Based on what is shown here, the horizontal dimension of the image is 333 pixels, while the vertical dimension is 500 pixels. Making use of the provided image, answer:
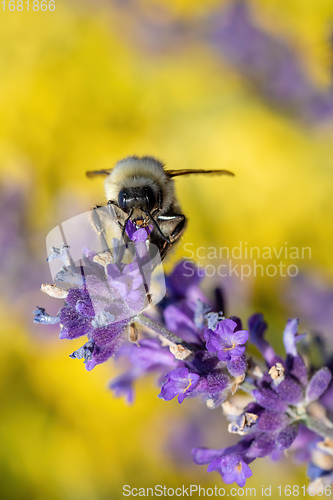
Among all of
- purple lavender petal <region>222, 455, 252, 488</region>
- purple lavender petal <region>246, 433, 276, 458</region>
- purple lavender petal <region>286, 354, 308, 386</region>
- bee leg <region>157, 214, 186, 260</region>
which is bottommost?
purple lavender petal <region>222, 455, 252, 488</region>

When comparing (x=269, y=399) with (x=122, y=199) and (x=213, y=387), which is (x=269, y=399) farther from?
(x=122, y=199)

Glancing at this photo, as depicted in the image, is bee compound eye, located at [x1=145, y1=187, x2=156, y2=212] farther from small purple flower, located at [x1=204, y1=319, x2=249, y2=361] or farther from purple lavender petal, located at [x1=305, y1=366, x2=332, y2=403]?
purple lavender petal, located at [x1=305, y1=366, x2=332, y2=403]

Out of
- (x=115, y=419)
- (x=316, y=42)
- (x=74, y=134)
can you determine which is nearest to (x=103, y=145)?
(x=74, y=134)

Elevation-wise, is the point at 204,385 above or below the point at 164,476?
above

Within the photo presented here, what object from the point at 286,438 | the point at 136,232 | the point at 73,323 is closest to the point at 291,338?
the point at 286,438

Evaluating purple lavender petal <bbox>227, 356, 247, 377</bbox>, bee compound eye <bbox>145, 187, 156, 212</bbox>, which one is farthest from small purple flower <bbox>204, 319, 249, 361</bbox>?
bee compound eye <bbox>145, 187, 156, 212</bbox>

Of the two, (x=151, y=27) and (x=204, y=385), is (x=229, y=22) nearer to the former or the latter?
(x=151, y=27)

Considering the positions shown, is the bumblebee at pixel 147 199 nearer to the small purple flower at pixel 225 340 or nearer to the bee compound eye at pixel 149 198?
the bee compound eye at pixel 149 198
